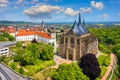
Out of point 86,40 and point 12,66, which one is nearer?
point 12,66

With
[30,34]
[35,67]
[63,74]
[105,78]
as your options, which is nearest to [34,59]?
[35,67]

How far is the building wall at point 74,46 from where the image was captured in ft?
238

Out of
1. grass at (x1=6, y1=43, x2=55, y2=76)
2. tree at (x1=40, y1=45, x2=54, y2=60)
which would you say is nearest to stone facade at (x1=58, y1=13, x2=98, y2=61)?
tree at (x1=40, y1=45, x2=54, y2=60)

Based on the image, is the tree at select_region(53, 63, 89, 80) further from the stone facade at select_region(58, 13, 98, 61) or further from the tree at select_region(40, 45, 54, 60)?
the stone facade at select_region(58, 13, 98, 61)

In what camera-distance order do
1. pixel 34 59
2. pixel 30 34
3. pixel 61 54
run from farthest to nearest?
pixel 30 34 < pixel 61 54 < pixel 34 59

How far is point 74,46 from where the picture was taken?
7381cm

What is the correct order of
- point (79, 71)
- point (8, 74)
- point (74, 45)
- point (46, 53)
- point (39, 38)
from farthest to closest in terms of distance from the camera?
point (39, 38) → point (74, 45) → point (46, 53) → point (8, 74) → point (79, 71)

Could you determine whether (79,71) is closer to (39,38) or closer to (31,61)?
(31,61)

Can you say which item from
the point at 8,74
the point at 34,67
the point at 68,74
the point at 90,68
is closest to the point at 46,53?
the point at 34,67

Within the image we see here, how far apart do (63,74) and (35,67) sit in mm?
14298

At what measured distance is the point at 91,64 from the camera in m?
54.0

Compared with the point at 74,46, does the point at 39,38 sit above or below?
below

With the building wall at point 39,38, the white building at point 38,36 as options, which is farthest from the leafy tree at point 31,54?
the white building at point 38,36

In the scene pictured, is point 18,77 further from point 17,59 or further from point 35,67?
point 17,59
